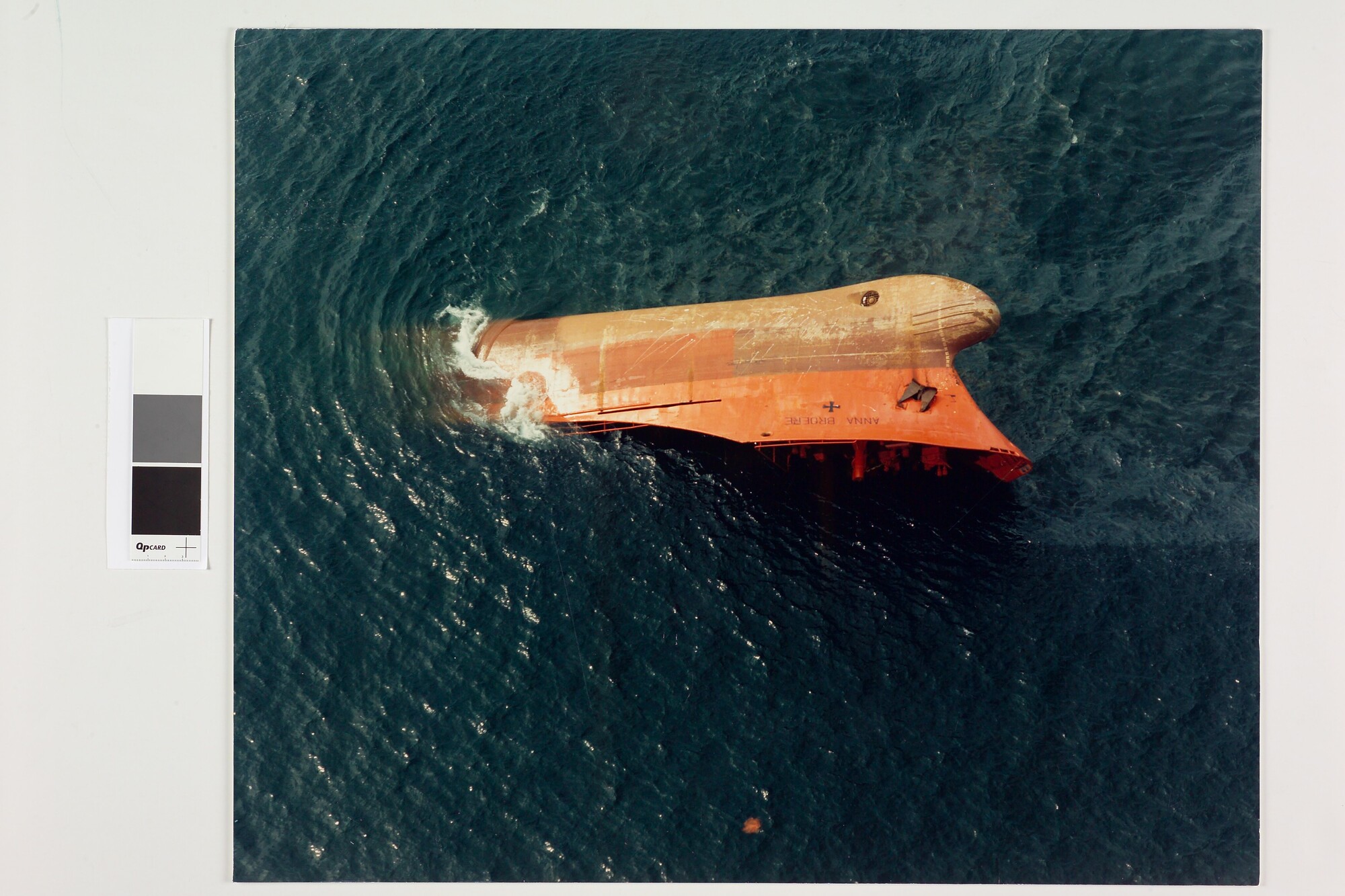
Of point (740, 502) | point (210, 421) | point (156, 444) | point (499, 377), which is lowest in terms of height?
point (740, 502)

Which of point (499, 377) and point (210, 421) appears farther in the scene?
point (499, 377)

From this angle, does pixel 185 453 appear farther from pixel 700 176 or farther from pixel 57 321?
pixel 700 176

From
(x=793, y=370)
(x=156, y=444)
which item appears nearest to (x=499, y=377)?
(x=793, y=370)

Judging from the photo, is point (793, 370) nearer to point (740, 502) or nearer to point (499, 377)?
point (740, 502)

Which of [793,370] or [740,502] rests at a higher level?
[793,370]

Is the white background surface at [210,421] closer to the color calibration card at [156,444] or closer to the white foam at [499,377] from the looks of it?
the color calibration card at [156,444]

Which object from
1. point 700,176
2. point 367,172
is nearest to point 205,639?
point 367,172

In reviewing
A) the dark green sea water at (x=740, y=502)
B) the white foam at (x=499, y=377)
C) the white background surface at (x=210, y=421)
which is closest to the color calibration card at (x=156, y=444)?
the white background surface at (x=210, y=421)
